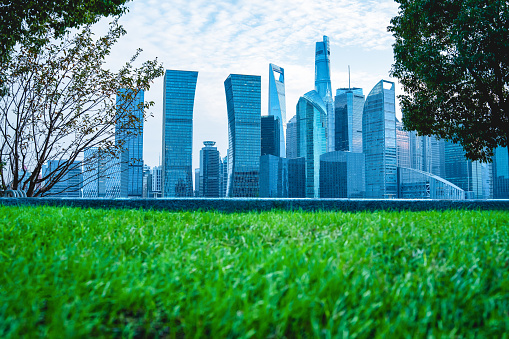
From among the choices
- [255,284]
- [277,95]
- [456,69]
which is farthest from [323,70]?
[255,284]

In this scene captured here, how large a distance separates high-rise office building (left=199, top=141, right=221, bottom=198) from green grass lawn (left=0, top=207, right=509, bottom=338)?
107 metres

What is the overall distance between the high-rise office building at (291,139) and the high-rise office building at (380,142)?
1189 inches

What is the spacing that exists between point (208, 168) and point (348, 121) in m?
67.1

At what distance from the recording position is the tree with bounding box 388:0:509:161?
8.15 meters

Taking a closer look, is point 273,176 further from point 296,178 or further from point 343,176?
point 343,176

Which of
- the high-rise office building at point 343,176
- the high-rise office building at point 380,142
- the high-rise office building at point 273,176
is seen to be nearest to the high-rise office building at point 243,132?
the high-rise office building at point 273,176

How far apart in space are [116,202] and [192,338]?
4869 millimetres

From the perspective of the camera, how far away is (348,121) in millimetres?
145125

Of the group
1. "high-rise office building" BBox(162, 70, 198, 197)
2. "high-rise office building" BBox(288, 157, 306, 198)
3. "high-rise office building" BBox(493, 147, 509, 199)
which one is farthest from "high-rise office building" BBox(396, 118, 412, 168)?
"high-rise office building" BBox(162, 70, 198, 197)

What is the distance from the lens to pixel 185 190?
92438mm

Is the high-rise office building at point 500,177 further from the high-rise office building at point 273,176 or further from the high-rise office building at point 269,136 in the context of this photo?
the high-rise office building at point 269,136

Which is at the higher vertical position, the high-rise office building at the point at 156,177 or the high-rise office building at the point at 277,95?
the high-rise office building at the point at 277,95

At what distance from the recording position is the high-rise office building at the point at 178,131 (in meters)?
90.3

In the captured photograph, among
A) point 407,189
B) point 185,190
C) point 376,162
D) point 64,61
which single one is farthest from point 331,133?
point 64,61
